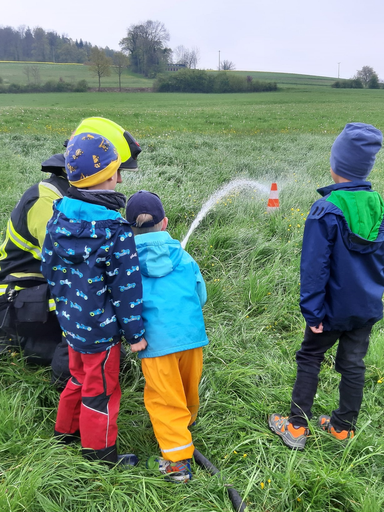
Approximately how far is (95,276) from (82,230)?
0.74 ft

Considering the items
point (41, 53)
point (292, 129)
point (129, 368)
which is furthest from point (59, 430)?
point (41, 53)

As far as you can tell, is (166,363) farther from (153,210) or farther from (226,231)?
(226,231)

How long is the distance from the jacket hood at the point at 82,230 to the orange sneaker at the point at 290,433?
152 cm

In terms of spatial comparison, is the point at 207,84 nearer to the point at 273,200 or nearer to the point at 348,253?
the point at 273,200

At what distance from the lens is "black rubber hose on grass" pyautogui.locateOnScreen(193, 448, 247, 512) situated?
73.7 inches

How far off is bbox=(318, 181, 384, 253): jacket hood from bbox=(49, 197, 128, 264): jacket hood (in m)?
1.12

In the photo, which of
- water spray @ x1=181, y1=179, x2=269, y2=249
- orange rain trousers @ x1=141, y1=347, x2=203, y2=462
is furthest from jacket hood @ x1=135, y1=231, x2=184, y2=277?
water spray @ x1=181, y1=179, x2=269, y2=249

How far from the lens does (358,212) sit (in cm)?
199

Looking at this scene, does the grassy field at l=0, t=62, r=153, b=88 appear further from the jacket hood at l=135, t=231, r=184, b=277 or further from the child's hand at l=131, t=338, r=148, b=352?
the child's hand at l=131, t=338, r=148, b=352

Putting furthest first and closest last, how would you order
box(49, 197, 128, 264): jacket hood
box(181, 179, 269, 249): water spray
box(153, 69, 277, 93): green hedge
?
box(153, 69, 277, 93): green hedge < box(181, 179, 269, 249): water spray < box(49, 197, 128, 264): jacket hood

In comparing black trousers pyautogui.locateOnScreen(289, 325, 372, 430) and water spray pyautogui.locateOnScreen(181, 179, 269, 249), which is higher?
water spray pyautogui.locateOnScreen(181, 179, 269, 249)

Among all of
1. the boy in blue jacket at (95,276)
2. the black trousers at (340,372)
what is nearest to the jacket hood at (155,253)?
the boy in blue jacket at (95,276)

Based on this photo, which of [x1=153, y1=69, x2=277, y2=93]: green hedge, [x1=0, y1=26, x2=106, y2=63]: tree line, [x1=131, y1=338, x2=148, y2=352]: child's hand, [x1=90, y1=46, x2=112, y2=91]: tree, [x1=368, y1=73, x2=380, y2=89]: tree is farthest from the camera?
[x1=0, y1=26, x2=106, y2=63]: tree line

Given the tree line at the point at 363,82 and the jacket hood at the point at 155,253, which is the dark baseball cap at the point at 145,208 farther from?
the tree line at the point at 363,82
